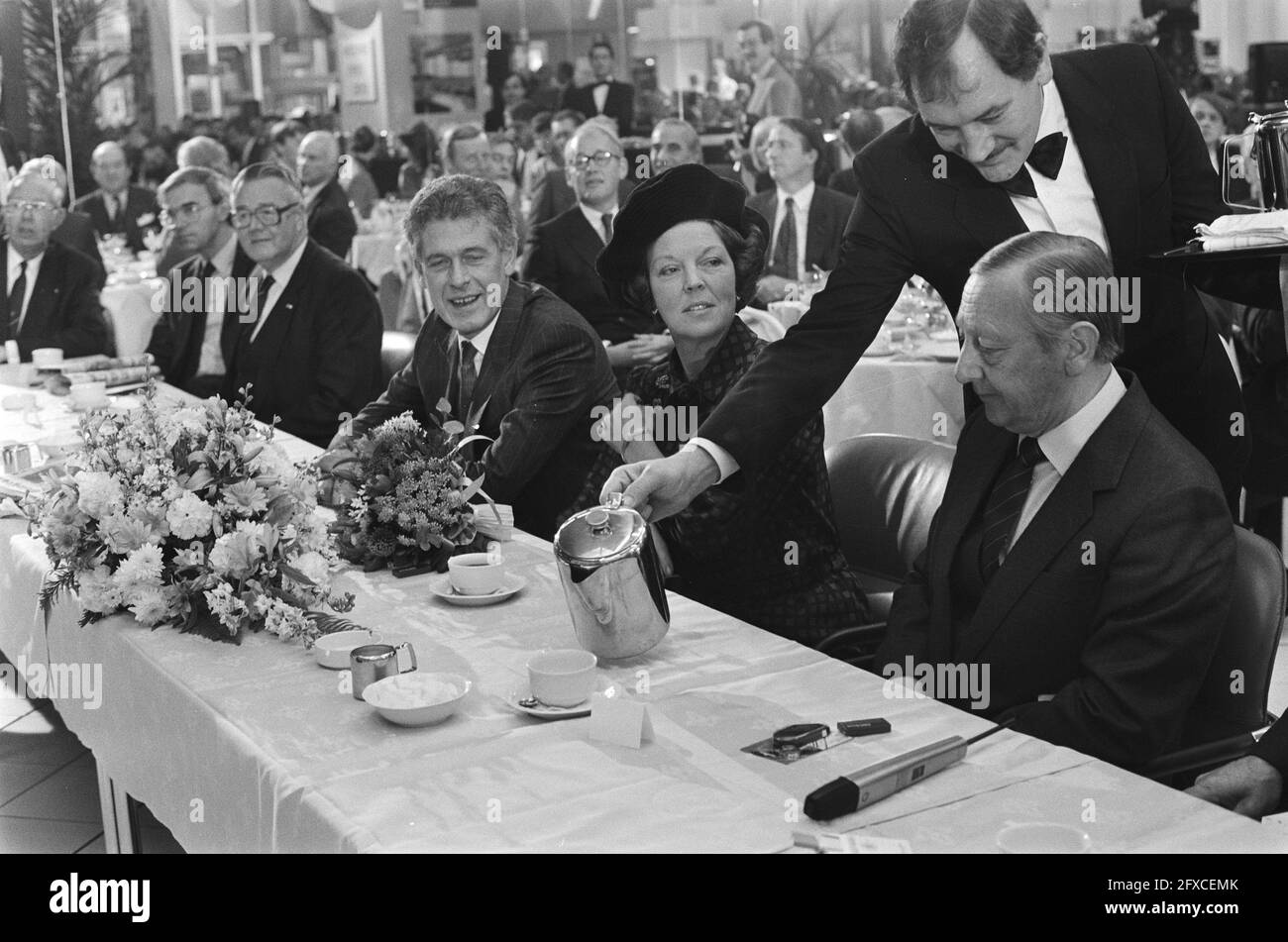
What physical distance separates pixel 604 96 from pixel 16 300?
5637 millimetres

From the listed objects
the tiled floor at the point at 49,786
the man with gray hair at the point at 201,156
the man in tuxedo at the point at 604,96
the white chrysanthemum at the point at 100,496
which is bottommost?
the tiled floor at the point at 49,786

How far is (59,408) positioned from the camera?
4.70m

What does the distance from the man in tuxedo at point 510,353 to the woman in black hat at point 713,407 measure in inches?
6.6

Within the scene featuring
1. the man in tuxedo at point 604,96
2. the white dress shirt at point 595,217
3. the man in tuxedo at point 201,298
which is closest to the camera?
the man in tuxedo at point 201,298

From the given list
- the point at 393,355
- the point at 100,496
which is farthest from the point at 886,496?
the point at 393,355

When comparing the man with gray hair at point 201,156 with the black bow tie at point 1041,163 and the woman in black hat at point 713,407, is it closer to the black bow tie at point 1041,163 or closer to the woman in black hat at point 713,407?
the woman in black hat at point 713,407

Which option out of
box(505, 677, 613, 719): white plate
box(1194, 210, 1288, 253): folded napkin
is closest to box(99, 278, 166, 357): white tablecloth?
box(505, 677, 613, 719): white plate

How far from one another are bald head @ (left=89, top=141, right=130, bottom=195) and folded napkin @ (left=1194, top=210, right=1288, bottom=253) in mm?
9823

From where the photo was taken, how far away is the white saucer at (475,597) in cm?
246

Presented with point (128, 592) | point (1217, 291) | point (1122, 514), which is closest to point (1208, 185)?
point (1217, 291)

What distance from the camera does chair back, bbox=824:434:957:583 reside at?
9.22 feet

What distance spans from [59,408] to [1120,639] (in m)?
3.75

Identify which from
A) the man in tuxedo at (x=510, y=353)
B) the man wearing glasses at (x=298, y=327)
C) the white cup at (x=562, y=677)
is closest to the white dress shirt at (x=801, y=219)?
the man wearing glasses at (x=298, y=327)

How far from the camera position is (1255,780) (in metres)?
1.78
